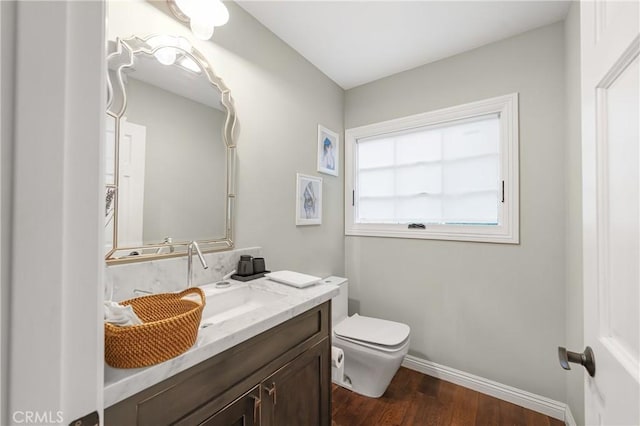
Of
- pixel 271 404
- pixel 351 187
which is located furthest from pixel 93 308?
pixel 351 187

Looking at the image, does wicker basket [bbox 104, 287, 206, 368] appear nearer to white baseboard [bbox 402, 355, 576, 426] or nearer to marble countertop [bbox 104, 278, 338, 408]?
marble countertop [bbox 104, 278, 338, 408]

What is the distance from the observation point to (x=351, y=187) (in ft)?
8.14

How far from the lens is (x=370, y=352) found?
1.69 metres

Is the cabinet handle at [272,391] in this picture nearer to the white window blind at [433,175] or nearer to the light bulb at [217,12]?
the light bulb at [217,12]

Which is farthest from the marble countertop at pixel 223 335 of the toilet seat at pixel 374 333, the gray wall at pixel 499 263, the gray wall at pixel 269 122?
the gray wall at pixel 499 263

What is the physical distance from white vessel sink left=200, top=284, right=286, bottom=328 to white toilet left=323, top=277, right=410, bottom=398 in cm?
56

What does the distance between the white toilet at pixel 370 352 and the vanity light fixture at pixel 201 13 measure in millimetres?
1514

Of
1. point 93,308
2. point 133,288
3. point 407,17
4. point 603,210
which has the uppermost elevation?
point 407,17

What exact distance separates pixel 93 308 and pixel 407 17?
6.71 ft

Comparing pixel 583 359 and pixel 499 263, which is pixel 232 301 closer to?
pixel 583 359

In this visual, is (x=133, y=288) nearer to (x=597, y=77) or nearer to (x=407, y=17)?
(x=597, y=77)

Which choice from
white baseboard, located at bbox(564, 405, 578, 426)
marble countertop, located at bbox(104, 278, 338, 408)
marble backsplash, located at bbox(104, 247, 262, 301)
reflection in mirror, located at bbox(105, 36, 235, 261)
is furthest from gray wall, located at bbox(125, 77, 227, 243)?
white baseboard, located at bbox(564, 405, 578, 426)

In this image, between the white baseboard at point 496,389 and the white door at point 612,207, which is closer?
the white door at point 612,207

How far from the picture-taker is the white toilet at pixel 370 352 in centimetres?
167
